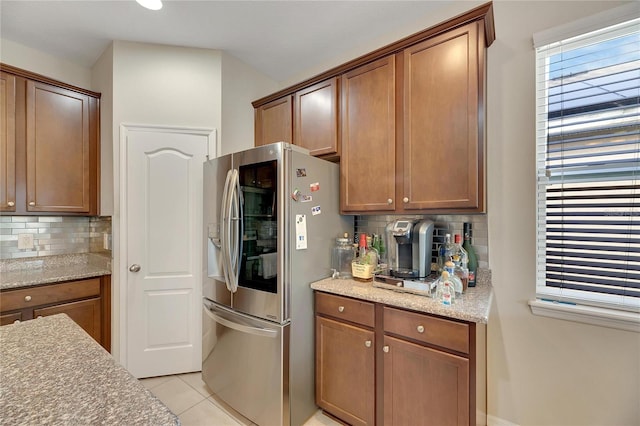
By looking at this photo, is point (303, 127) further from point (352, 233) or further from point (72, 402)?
point (72, 402)

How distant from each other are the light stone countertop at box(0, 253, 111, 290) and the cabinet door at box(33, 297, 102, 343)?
0.21 meters

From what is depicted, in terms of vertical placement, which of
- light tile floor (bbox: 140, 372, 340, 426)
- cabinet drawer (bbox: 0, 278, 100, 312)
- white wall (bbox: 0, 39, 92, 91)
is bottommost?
light tile floor (bbox: 140, 372, 340, 426)

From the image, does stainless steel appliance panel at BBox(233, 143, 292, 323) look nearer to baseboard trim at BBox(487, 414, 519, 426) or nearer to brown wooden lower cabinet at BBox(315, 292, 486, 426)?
brown wooden lower cabinet at BBox(315, 292, 486, 426)

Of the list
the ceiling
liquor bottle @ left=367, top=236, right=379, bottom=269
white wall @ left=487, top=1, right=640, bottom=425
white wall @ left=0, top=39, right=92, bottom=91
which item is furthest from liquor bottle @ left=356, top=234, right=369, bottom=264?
white wall @ left=0, top=39, right=92, bottom=91

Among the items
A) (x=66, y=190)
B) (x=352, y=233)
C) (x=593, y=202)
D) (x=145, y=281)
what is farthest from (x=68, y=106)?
(x=593, y=202)

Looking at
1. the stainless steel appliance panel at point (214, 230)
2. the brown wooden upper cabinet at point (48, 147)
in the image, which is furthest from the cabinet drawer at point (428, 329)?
the brown wooden upper cabinet at point (48, 147)

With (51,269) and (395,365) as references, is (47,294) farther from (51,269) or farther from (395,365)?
(395,365)

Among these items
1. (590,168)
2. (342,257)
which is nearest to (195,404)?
(342,257)

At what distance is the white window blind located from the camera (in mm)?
1391

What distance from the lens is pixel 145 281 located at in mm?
2275

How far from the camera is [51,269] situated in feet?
7.89

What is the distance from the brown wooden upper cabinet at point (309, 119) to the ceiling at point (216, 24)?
471 mm

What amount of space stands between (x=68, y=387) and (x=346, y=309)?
4.21 feet

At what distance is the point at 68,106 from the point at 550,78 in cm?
362
